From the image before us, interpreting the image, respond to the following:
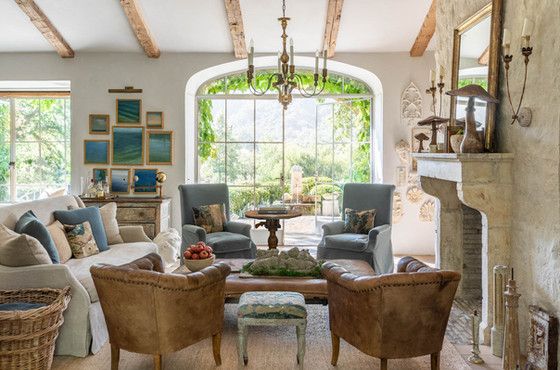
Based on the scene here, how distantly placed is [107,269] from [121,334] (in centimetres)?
42

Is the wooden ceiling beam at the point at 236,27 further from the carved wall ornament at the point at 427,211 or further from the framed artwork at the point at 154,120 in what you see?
the carved wall ornament at the point at 427,211

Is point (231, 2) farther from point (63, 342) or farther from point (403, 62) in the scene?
point (63, 342)

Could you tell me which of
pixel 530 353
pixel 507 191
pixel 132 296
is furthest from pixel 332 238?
pixel 132 296

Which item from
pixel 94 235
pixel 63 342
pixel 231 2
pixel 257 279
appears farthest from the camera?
pixel 231 2

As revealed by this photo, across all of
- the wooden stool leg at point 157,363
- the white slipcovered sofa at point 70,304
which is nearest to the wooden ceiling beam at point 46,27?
the white slipcovered sofa at point 70,304

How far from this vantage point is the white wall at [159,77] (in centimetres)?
743

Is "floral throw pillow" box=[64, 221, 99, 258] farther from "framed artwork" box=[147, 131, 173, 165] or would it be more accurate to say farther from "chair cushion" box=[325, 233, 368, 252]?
"framed artwork" box=[147, 131, 173, 165]

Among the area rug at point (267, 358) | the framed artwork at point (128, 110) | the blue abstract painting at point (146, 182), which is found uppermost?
the framed artwork at point (128, 110)

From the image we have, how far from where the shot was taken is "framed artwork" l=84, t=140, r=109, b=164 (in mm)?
7496

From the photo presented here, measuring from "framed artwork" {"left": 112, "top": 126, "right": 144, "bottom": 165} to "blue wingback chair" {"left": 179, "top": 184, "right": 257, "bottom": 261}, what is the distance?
4.81 feet

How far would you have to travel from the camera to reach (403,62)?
7.44 metres

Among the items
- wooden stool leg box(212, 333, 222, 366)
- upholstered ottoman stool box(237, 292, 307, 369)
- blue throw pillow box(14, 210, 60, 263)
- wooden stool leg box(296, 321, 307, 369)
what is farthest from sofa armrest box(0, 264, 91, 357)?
wooden stool leg box(296, 321, 307, 369)

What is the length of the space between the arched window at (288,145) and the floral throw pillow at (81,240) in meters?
3.24

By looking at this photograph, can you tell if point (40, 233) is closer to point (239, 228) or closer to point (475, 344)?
point (239, 228)
